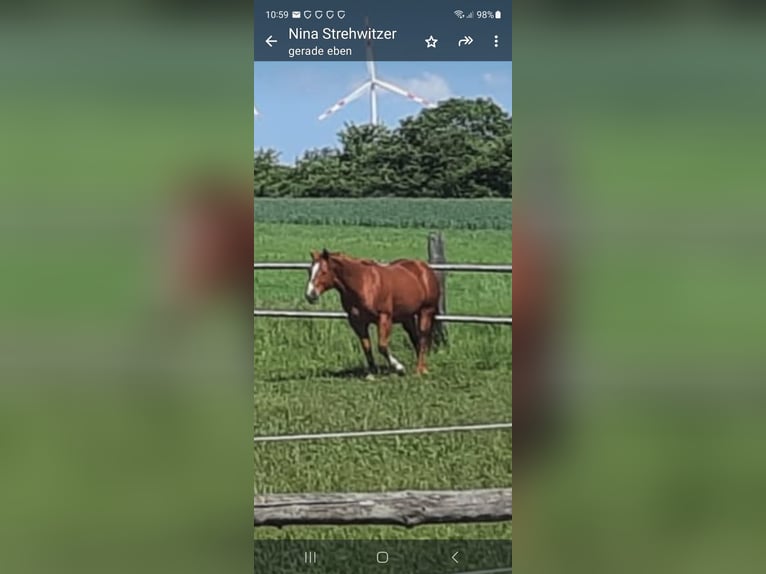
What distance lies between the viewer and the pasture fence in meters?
1.20

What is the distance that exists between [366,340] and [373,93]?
12.4 inches

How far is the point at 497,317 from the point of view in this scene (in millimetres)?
1188

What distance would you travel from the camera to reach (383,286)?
3.91ft

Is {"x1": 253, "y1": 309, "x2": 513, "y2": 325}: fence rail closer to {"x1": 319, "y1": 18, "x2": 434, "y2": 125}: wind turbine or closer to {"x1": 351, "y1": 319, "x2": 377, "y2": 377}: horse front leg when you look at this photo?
{"x1": 351, "y1": 319, "x2": 377, "y2": 377}: horse front leg

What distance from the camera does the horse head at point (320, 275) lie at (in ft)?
3.91

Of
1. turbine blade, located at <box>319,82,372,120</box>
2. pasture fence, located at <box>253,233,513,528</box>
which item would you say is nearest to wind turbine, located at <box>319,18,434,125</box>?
turbine blade, located at <box>319,82,372,120</box>

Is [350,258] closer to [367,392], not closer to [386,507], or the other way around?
[367,392]

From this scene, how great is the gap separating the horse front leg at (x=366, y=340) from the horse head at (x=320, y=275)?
64 millimetres
